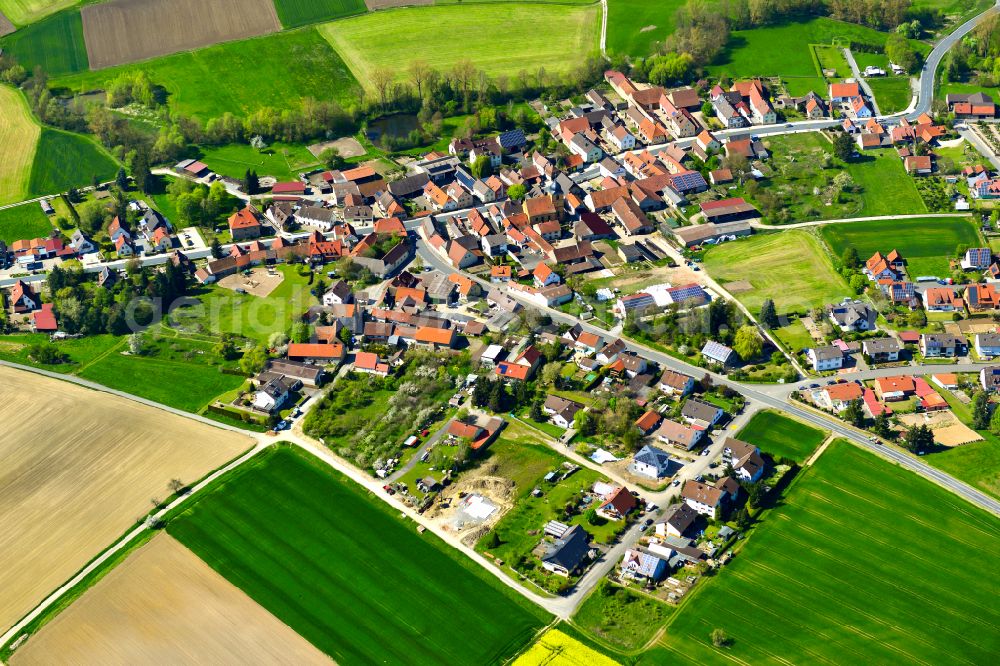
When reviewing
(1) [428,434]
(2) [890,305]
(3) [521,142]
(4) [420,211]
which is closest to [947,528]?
(2) [890,305]

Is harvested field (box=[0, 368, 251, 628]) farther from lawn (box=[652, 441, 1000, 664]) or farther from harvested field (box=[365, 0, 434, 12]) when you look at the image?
harvested field (box=[365, 0, 434, 12])

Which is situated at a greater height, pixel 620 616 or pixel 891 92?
pixel 891 92

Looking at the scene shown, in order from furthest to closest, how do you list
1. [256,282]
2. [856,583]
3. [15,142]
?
[15,142] < [256,282] < [856,583]

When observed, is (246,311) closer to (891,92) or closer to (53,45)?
(53,45)

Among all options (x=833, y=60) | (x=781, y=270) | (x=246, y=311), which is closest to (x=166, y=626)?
(x=246, y=311)

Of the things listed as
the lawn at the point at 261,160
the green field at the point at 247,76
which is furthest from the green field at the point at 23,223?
the green field at the point at 247,76

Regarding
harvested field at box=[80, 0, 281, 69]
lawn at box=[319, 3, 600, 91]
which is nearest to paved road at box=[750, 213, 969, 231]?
lawn at box=[319, 3, 600, 91]

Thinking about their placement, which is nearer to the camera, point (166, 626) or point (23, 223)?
point (166, 626)

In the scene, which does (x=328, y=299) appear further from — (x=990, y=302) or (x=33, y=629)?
(x=990, y=302)
